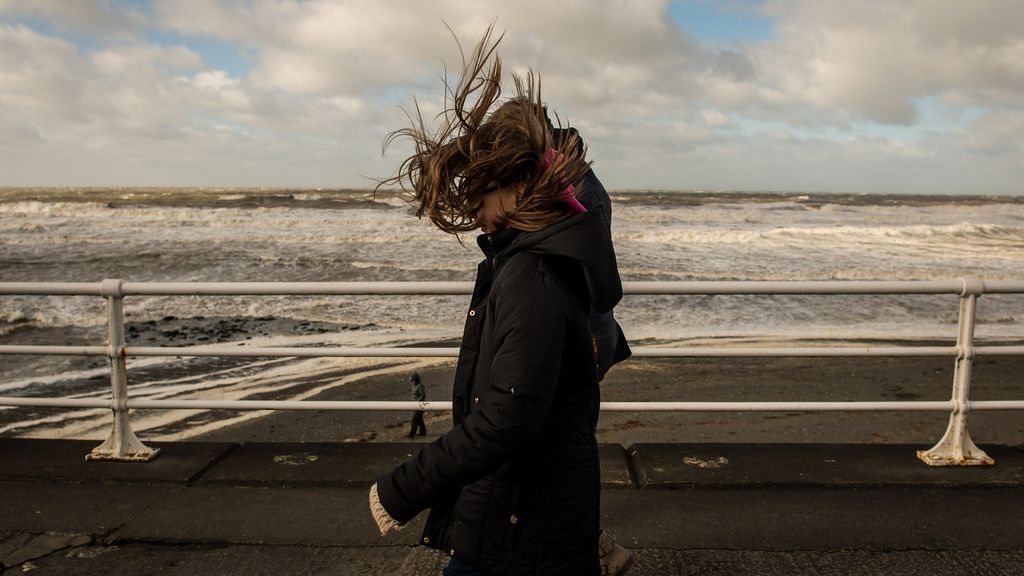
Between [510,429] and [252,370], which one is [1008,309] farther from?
[510,429]

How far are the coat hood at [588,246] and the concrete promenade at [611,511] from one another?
61.9 inches

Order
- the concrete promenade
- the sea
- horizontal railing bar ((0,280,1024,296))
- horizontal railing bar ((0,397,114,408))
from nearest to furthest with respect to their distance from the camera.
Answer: the concrete promenade < horizontal railing bar ((0,280,1024,296)) < horizontal railing bar ((0,397,114,408)) < the sea

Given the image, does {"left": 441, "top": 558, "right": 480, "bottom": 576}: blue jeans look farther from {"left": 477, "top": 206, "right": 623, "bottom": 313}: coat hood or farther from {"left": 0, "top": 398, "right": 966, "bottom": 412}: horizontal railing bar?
{"left": 0, "top": 398, "right": 966, "bottom": 412}: horizontal railing bar

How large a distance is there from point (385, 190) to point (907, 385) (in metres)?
7.28

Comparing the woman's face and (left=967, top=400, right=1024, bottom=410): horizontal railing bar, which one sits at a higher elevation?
the woman's face

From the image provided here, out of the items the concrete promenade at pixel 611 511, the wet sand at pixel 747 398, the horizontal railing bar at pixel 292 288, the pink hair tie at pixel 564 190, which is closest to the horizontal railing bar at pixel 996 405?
the concrete promenade at pixel 611 511

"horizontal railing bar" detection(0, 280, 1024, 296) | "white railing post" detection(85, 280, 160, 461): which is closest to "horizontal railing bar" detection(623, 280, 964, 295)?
"horizontal railing bar" detection(0, 280, 1024, 296)

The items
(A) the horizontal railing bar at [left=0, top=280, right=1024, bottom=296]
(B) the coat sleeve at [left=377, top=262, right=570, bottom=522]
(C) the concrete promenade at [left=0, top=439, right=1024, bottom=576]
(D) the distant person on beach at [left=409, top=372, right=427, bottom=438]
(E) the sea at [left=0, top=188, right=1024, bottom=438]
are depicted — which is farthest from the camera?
(E) the sea at [left=0, top=188, right=1024, bottom=438]

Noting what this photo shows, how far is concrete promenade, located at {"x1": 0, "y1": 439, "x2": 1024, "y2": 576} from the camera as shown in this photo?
2.80 meters

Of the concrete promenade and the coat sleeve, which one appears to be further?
the concrete promenade

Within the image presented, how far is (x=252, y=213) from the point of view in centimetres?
3941

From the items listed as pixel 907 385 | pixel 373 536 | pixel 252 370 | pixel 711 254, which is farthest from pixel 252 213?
pixel 373 536

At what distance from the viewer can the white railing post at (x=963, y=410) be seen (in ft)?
12.0

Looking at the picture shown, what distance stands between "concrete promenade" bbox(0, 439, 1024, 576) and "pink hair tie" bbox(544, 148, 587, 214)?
1.64m
